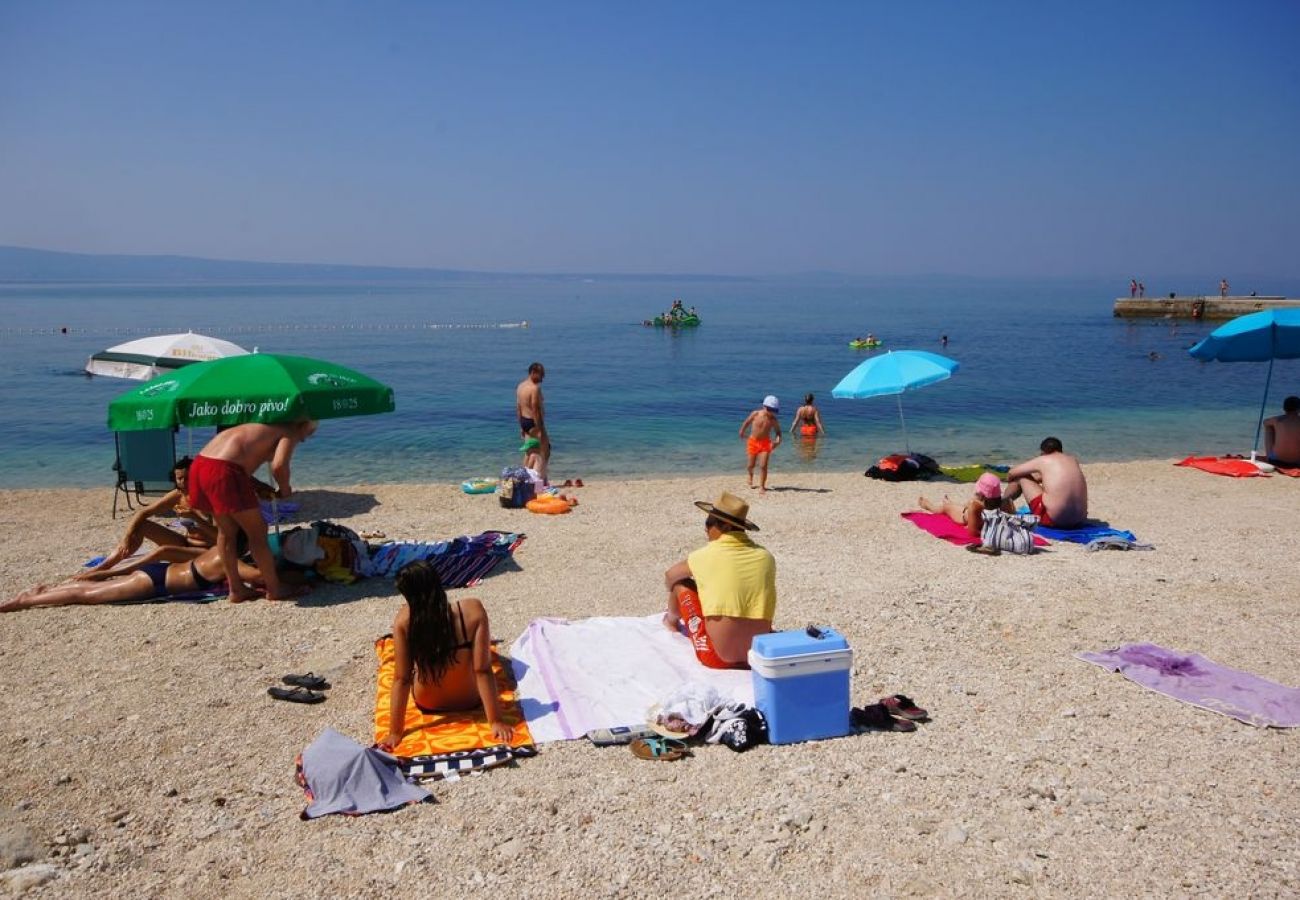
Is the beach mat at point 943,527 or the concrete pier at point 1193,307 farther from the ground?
the concrete pier at point 1193,307

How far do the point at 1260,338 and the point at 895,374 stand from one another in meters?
5.69

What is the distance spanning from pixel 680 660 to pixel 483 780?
1845 millimetres

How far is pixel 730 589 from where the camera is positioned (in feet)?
19.0

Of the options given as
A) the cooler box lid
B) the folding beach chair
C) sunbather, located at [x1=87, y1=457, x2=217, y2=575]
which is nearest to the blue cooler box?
the cooler box lid

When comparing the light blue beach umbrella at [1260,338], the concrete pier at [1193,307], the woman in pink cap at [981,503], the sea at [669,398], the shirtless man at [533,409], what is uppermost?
the concrete pier at [1193,307]

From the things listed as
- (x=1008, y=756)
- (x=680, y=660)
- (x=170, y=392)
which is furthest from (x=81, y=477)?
(x=1008, y=756)

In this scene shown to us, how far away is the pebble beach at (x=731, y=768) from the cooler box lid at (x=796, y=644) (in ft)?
1.77

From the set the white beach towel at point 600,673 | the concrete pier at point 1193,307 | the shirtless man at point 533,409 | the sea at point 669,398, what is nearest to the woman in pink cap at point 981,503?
the white beach towel at point 600,673

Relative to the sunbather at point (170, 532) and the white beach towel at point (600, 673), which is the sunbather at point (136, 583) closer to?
the sunbather at point (170, 532)

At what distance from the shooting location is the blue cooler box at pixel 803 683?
16.2 feet

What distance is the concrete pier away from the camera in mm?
55438

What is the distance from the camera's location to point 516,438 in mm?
20734

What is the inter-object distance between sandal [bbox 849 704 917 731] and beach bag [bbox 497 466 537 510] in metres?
6.99

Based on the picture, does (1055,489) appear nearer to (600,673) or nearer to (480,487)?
(600,673)
